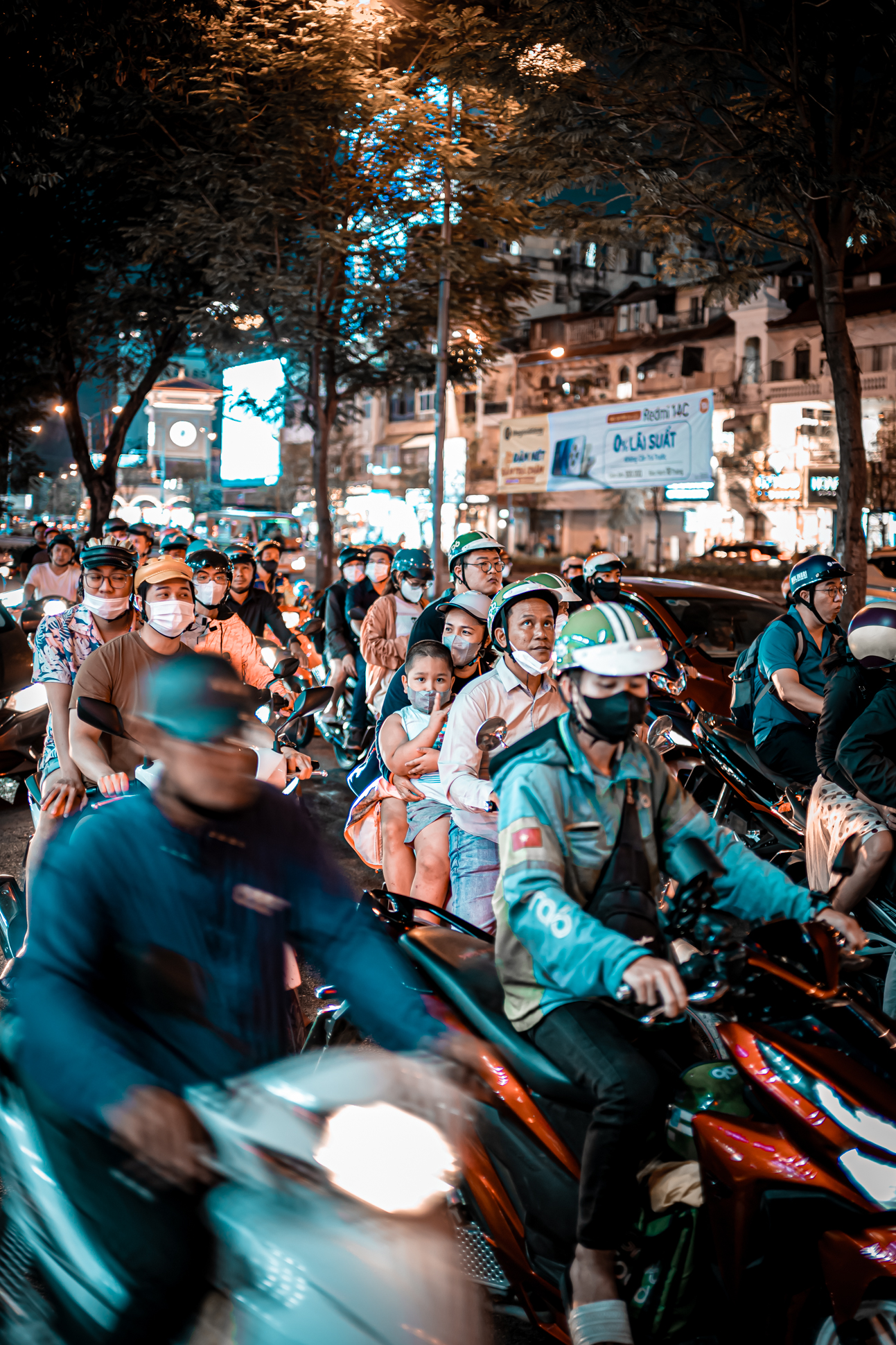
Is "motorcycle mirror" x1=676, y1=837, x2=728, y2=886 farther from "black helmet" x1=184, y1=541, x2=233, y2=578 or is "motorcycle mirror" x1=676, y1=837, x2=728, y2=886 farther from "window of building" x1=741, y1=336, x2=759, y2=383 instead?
"window of building" x1=741, y1=336, x2=759, y2=383

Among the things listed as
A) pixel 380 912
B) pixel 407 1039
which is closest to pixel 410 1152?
pixel 407 1039

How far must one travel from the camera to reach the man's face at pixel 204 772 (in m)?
2.31

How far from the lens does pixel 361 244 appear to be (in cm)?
1823

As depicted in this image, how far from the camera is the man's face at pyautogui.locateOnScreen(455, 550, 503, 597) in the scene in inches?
274

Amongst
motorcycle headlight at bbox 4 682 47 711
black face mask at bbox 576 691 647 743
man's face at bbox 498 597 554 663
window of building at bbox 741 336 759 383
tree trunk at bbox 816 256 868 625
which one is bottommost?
motorcycle headlight at bbox 4 682 47 711

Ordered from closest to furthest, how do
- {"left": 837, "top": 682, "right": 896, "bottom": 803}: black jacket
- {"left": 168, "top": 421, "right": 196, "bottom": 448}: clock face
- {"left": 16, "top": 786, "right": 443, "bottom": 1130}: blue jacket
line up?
{"left": 16, "top": 786, "right": 443, "bottom": 1130}: blue jacket, {"left": 837, "top": 682, "right": 896, "bottom": 803}: black jacket, {"left": 168, "top": 421, "right": 196, "bottom": 448}: clock face

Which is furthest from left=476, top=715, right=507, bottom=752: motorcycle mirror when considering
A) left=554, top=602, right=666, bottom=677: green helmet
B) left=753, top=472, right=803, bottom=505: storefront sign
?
left=753, top=472, right=803, bottom=505: storefront sign

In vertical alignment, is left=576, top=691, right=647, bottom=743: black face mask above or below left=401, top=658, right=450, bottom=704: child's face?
above

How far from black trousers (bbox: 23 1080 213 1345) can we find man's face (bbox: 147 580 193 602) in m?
3.10

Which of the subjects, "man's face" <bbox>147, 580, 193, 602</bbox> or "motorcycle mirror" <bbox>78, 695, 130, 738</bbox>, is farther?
"man's face" <bbox>147, 580, 193, 602</bbox>

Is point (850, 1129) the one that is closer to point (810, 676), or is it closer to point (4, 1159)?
point (4, 1159)

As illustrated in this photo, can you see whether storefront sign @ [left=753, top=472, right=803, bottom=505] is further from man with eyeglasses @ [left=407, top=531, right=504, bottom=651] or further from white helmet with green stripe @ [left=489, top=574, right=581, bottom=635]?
white helmet with green stripe @ [left=489, top=574, right=581, bottom=635]

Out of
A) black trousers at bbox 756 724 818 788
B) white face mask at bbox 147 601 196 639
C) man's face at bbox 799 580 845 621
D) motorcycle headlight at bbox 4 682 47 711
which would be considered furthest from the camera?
motorcycle headlight at bbox 4 682 47 711

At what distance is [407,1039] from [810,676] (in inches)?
202
